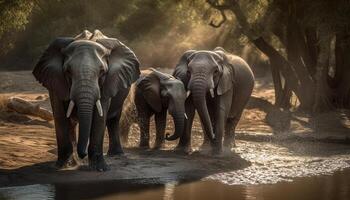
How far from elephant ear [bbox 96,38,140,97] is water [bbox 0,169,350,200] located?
1.55 m

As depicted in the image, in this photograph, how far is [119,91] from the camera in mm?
12758

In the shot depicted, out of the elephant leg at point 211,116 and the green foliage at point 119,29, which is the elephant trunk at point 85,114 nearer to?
the elephant leg at point 211,116

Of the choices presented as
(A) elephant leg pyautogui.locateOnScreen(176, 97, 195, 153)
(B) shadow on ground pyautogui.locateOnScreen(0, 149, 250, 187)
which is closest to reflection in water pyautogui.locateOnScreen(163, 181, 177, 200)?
(B) shadow on ground pyautogui.locateOnScreen(0, 149, 250, 187)

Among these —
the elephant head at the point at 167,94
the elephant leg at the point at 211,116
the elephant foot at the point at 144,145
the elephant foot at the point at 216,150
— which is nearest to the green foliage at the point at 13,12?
the elephant head at the point at 167,94

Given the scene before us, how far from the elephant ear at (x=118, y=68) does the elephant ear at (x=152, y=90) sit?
245cm

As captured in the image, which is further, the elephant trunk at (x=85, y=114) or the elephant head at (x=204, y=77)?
the elephant head at (x=204, y=77)

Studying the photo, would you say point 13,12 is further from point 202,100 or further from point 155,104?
point 202,100

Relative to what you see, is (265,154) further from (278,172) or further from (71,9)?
(71,9)

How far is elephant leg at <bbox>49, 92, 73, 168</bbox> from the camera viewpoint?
11914 millimetres

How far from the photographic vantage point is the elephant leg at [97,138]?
11.7 metres

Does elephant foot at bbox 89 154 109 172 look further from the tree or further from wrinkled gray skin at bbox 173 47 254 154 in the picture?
the tree

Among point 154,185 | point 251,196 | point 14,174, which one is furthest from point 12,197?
point 251,196


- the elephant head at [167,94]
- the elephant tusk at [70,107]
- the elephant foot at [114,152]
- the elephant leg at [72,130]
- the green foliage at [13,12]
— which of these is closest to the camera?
the elephant tusk at [70,107]

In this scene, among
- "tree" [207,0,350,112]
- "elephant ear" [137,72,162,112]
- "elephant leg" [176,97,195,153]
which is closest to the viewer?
"elephant leg" [176,97,195,153]
